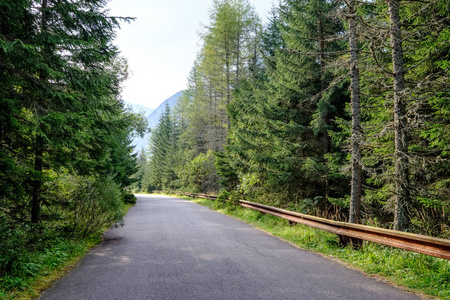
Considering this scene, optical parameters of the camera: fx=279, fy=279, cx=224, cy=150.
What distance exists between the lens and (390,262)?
507 centimetres

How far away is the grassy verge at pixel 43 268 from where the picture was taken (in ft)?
12.9

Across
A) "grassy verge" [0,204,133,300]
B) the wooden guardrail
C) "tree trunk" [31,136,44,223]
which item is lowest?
"grassy verge" [0,204,133,300]

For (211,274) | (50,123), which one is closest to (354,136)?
(211,274)

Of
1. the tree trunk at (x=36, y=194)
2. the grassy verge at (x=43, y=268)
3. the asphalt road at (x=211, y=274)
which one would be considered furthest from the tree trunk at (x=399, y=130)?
the tree trunk at (x=36, y=194)

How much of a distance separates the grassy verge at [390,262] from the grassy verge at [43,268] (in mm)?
5297

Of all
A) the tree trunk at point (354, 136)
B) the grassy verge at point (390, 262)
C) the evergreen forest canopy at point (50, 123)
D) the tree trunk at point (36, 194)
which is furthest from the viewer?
the tree trunk at point (354, 136)

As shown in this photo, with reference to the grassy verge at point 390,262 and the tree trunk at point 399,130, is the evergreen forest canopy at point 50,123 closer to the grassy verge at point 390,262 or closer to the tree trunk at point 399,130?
the grassy verge at point 390,262

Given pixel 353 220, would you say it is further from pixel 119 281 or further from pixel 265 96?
pixel 265 96

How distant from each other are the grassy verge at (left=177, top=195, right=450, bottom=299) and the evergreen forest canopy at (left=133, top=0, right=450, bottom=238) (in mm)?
1501

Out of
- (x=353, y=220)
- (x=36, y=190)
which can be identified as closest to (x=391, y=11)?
(x=353, y=220)

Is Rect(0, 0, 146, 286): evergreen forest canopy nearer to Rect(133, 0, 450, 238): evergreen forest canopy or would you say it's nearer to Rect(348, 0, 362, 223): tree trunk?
Rect(133, 0, 450, 238): evergreen forest canopy

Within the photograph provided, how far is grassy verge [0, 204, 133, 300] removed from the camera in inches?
154

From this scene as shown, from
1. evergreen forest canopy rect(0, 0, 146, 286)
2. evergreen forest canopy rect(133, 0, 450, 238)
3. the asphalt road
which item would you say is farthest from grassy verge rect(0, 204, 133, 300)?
evergreen forest canopy rect(133, 0, 450, 238)

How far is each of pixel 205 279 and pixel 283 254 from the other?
240 cm
